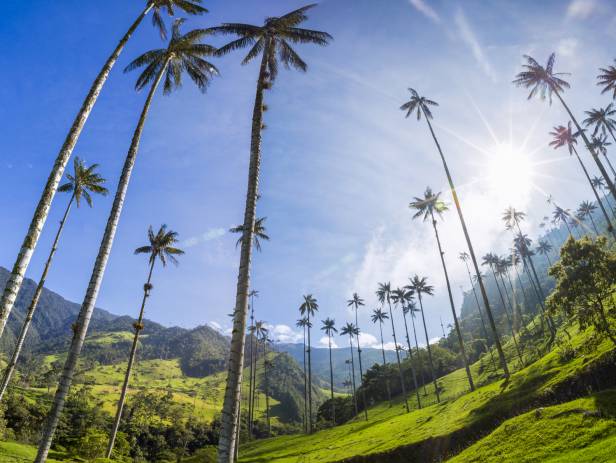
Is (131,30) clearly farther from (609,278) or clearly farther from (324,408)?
(324,408)

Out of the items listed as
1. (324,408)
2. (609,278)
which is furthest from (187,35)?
(324,408)

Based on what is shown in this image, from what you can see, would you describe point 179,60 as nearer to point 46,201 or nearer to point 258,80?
point 258,80

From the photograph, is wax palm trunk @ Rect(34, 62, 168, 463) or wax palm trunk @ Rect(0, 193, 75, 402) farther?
wax palm trunk @ Rect(0, 193, 75, 402)

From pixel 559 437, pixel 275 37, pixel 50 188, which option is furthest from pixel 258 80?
pixel 559 437

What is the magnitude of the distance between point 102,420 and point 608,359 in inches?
3869

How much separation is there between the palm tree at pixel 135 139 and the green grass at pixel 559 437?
1589cm

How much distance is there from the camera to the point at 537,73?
138 ft

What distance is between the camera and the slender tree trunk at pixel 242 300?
34.5 feet

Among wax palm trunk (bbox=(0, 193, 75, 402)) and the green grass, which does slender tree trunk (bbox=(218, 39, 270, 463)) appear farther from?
wax palm trunk (bbox=(0, 193, 75, 402))

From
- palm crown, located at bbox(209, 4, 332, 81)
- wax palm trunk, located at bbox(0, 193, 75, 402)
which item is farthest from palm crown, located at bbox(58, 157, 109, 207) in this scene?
palm crown, located at bbox(209, 4, 332, 81)

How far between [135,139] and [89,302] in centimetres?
811

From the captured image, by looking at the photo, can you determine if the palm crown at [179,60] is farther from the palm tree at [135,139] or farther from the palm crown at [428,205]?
the palm crown at [428,205]

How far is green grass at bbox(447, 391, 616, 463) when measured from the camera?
47.7 feet

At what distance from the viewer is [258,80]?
18031mm
